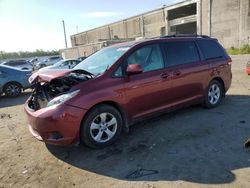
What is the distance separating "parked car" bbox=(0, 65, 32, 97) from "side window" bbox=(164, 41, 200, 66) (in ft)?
24.1

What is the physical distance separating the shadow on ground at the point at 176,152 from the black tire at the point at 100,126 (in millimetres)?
159

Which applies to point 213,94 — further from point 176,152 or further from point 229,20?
point 229,20

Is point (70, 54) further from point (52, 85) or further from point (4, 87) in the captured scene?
point (52, 85)

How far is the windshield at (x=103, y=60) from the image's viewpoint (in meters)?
4.77

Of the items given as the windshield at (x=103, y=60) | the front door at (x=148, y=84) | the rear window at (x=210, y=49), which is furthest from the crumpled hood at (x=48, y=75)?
the rear window at (x=210, y=49)

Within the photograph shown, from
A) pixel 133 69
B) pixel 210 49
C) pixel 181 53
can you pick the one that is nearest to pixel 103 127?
pixel 133 69

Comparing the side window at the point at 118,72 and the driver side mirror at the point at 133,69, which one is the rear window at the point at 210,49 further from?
the side window at the point at 118,72

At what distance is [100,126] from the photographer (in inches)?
172

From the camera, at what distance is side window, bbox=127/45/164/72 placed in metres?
4.86

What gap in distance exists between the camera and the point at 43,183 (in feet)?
11.7

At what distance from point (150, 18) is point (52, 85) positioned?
4601 cm

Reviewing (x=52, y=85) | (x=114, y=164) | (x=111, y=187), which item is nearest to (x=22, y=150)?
(x=52, y=85)

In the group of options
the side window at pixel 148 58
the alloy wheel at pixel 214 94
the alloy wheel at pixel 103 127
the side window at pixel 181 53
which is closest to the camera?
the alloy wheel at pixel 103 127

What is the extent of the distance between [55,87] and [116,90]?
1.12m
